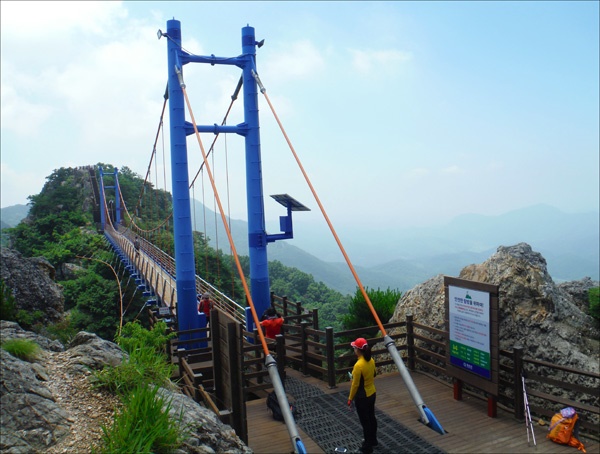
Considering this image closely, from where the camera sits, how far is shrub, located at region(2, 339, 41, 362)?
16.7ft

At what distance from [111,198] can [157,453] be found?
50332 mm

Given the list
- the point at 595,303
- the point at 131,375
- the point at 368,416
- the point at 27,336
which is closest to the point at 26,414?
the point at 131,375

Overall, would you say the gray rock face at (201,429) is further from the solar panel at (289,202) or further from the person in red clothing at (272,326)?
the solar panel at (289,202)

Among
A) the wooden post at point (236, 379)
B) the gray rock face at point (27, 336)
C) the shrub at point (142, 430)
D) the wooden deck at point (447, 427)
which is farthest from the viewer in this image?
the gray rock face at point (27, 336)

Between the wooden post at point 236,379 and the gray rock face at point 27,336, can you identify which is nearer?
the wooden post at point 236,379

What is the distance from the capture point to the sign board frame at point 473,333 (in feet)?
20.5

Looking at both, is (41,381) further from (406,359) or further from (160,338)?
(406,359)

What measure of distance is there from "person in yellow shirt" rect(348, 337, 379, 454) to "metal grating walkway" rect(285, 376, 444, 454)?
184mm

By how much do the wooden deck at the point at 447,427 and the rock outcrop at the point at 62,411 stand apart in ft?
5.24

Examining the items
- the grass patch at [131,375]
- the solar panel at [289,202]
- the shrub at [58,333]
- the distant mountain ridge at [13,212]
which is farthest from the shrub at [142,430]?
the distant mountain ridge at [13,212]

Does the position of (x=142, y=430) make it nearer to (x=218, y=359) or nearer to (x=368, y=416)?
(x=218, y=359)

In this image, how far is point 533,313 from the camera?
7.62 meters

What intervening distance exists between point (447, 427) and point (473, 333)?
49.8 inches

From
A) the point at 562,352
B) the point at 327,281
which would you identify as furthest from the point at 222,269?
the point at 327,281
